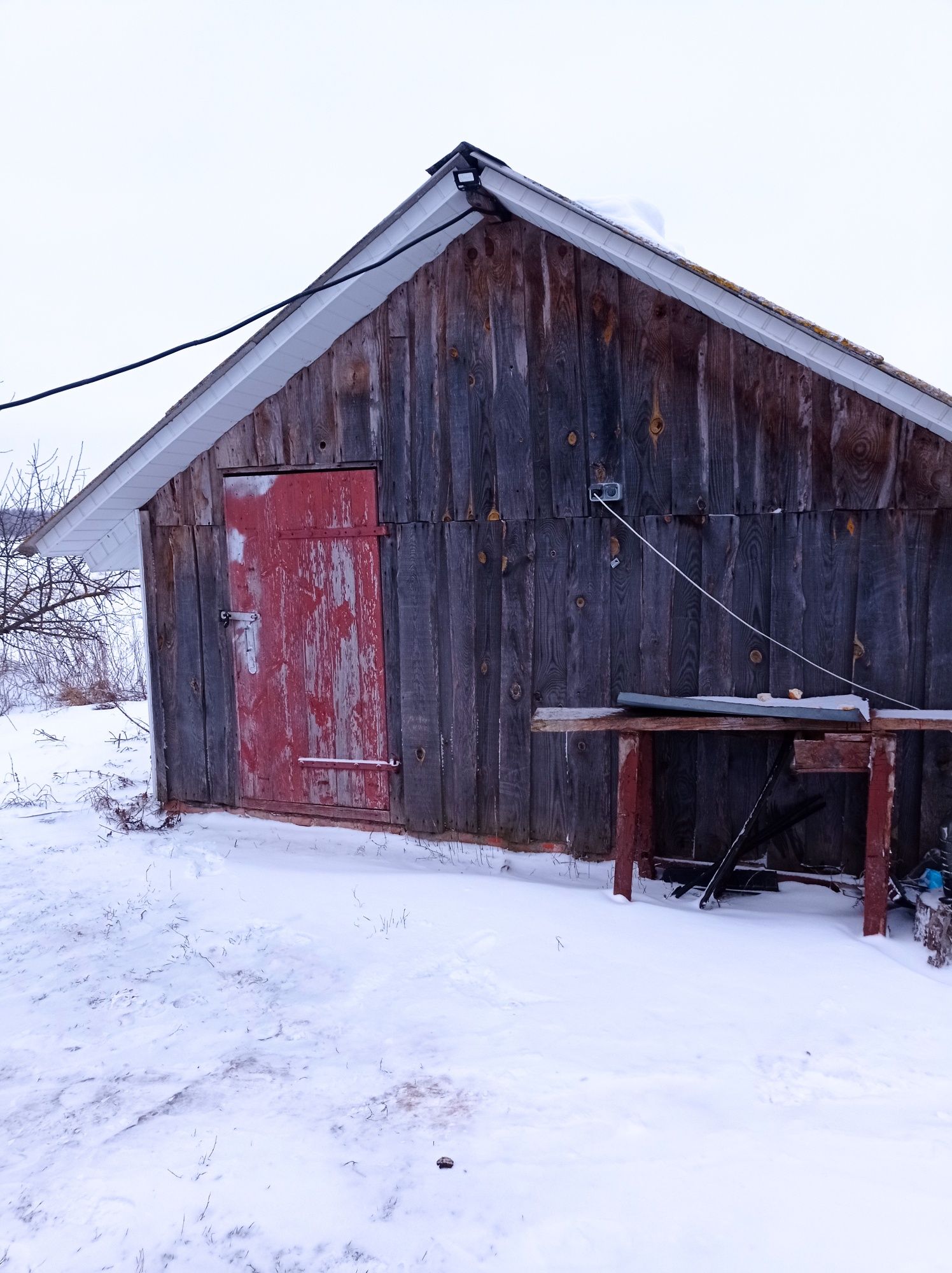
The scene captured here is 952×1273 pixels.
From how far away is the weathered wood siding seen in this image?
15.8ft

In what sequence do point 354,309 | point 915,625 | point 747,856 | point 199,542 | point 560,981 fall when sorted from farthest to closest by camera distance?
point 199,542 < point 354,309 < point 747,856 < point 915,625 < point 560,981

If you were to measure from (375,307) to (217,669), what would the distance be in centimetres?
321

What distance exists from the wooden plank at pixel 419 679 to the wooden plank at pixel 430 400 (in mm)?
232

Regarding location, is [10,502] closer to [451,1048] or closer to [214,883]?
[214,883]

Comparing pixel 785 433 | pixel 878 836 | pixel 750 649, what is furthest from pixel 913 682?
pixel 785 433

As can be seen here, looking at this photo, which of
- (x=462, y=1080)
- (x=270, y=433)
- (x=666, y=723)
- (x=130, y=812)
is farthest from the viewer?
(x=130, y=812)

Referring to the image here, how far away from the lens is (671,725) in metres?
4.44

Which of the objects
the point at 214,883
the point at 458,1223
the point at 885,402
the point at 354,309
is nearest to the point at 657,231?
the point at 354,309

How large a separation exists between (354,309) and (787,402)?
3125 mm

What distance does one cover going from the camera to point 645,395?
527 cm

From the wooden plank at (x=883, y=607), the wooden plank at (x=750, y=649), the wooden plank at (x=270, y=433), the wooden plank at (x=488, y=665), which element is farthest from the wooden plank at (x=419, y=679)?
the wooden plank at (x=883, y=607)

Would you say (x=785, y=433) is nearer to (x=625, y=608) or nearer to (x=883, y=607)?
(x=883, y=607)

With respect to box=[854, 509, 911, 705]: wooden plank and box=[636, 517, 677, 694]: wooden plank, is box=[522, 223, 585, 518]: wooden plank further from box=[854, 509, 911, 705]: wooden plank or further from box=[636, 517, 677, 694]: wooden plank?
box=[854, 509, 911, 705]: wooden plank

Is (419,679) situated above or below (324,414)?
below
